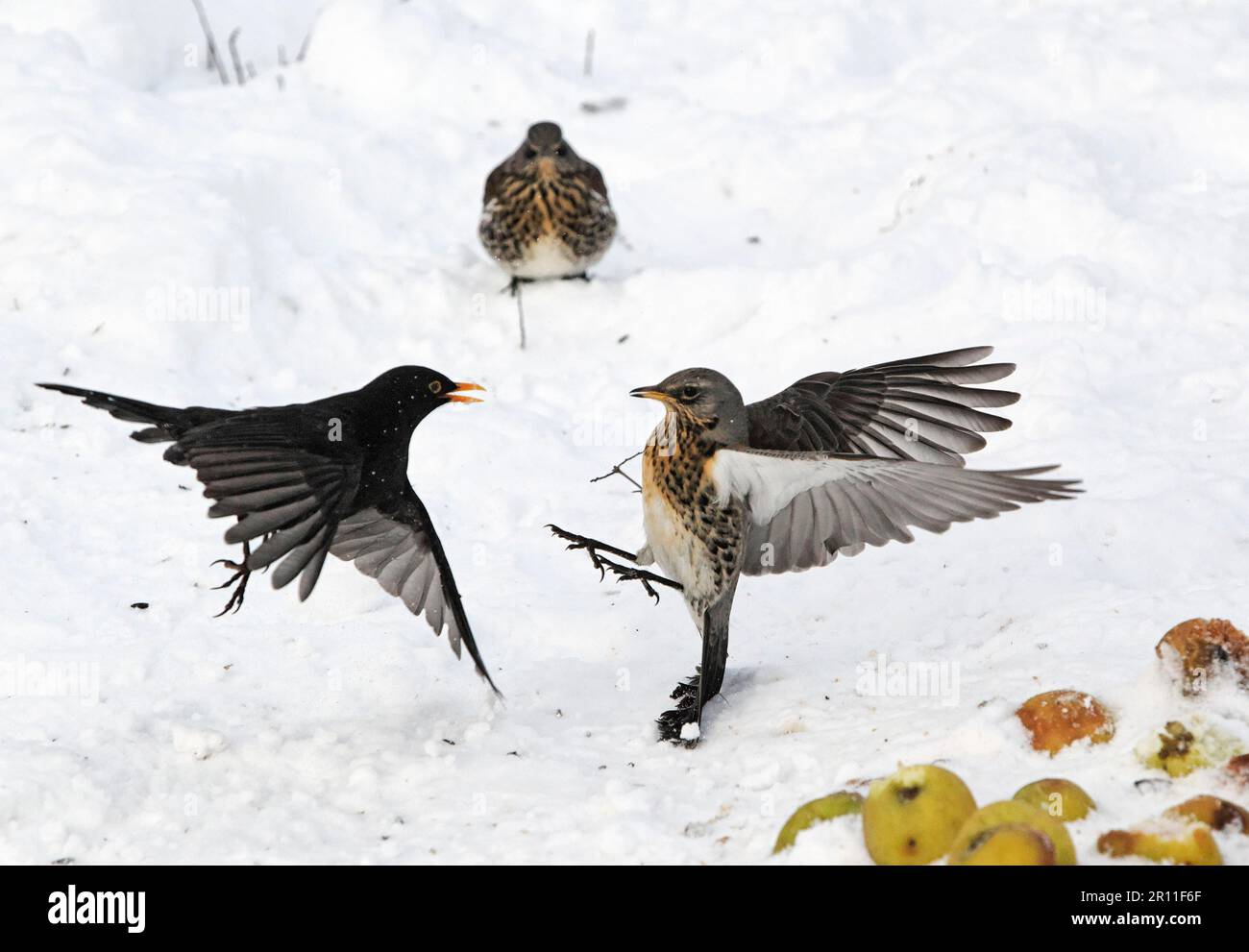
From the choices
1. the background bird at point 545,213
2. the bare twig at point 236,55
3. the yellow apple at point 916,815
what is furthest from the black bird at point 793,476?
the bare twig at point 236,55

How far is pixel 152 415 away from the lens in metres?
4.50

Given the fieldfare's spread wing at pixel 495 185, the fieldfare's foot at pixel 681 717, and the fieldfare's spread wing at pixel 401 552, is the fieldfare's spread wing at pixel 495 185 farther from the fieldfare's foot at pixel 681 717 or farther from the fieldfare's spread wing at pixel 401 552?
the fieldfare's foot at pixel 681 717

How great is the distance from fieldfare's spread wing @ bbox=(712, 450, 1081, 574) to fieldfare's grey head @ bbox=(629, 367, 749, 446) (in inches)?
4.7

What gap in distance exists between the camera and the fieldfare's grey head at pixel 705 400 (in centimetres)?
443

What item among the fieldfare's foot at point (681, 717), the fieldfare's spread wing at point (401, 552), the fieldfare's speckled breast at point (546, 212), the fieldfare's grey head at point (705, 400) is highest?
the fieldfare's speckled breast at point (546, 212)

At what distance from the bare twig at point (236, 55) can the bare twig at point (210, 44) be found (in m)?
0.08

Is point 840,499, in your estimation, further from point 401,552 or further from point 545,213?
point 545,213

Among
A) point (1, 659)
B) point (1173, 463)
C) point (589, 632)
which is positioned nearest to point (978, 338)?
point (1173, 463)

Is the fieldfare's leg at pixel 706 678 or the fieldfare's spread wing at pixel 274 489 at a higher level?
the fieldfare's spread wing at pixel 274 489

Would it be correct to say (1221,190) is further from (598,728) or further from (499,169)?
(598,728)

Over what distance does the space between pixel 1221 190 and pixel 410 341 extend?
14.0 ft

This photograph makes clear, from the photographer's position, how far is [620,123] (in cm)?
904

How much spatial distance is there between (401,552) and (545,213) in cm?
292

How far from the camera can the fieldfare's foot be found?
178 inches
